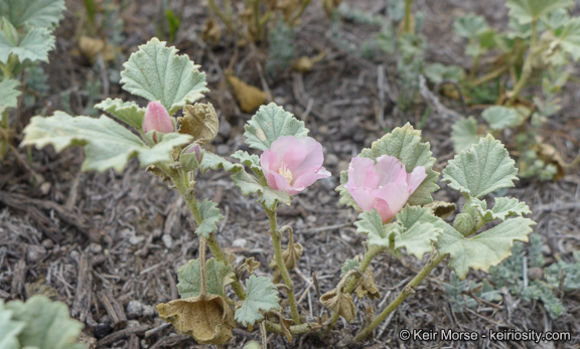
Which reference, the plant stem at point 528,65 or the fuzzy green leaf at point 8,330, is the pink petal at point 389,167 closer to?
the fuzzy green leaf at point 8,330

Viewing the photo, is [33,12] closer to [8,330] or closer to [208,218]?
[208,218]

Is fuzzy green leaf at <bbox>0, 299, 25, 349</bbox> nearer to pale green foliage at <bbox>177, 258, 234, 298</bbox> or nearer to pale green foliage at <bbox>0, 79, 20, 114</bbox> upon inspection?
pale green foliage at <bbox>177, 258, 234, 298</bbox>

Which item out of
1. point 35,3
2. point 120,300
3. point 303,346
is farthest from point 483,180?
point 35,3

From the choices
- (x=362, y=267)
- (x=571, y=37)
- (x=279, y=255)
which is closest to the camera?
(x=362, y=267)

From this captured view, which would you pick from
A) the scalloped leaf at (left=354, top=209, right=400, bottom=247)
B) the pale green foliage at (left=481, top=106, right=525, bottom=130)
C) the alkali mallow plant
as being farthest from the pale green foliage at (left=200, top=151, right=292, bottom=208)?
the pale green foliage at (left=481, top=106, right=525, bottom=130)

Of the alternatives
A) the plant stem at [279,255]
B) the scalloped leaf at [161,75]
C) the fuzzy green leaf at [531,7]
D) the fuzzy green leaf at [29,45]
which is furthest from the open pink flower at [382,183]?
the fuzzy green leaf at [531,7]

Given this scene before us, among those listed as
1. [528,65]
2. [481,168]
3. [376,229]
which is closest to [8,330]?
[376,229]
